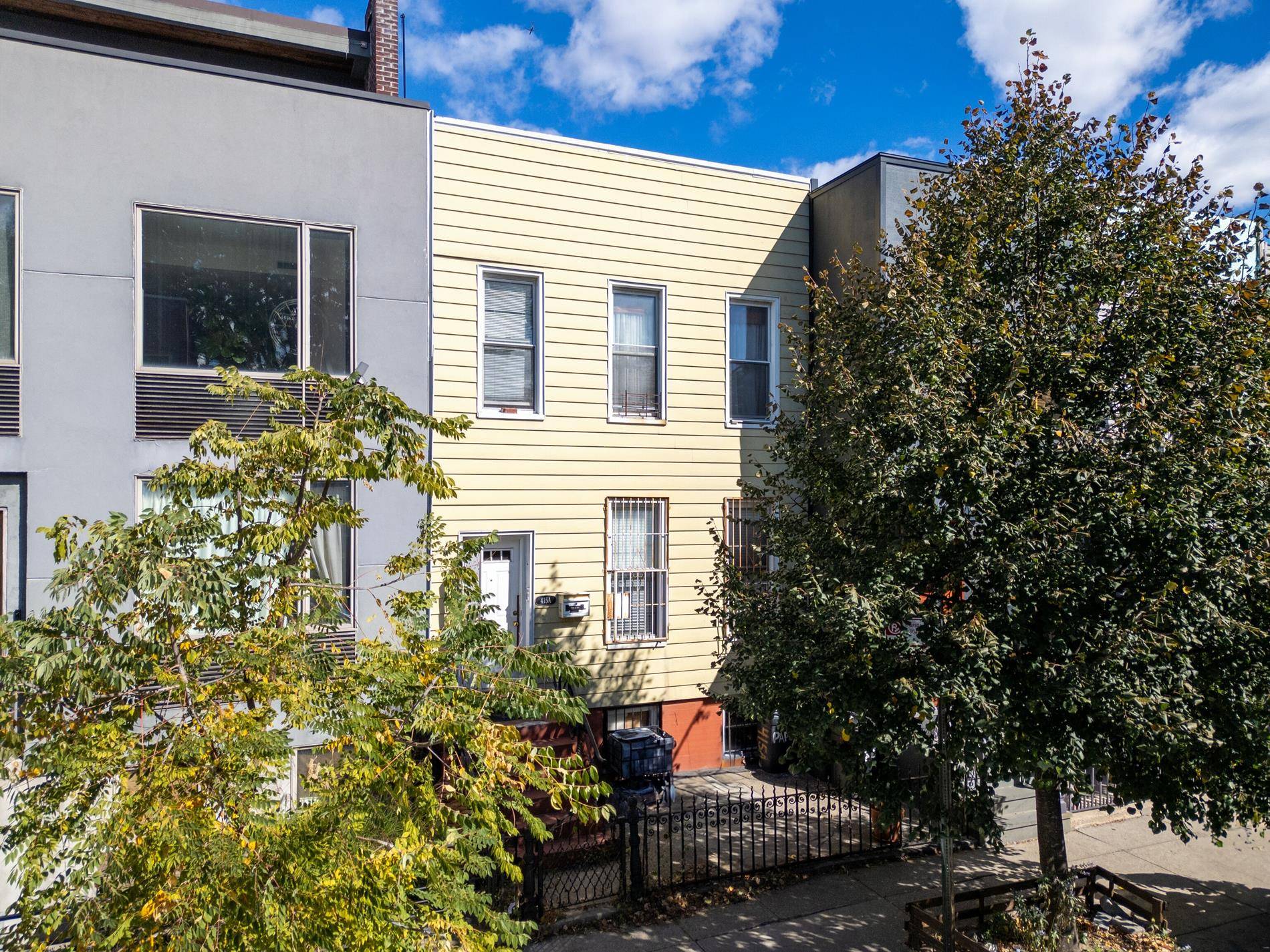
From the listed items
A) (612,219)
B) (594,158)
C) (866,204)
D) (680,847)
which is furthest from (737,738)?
(594,158)

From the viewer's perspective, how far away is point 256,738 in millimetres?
3932

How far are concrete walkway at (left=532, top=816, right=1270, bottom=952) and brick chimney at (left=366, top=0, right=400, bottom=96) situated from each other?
10.4 meters

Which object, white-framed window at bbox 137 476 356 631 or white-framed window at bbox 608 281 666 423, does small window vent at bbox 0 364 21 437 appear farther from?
white-framed window at bbox 608 281 666 423

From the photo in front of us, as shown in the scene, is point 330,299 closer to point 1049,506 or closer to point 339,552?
point 339,552

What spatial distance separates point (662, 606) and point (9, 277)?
8625 millimetres

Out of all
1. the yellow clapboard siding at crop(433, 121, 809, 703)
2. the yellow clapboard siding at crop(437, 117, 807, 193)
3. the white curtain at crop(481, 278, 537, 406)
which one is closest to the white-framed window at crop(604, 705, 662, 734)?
the yellow clapboard siding at crop(433, 121, 809, 703)

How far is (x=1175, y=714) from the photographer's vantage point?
5.65 meters

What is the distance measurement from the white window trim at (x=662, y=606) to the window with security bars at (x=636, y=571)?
0.5 inches

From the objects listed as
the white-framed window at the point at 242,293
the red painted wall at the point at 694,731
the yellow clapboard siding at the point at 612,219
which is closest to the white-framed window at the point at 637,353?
the yellow clapboard siding at the point at 612,219

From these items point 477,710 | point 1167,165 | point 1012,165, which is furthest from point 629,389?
point 477,710

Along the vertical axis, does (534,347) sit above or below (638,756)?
above

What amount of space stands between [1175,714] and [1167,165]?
4.43 metres

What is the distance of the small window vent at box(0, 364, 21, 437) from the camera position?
8453 millimetres

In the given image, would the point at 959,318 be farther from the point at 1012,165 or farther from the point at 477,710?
the point at 477,710
